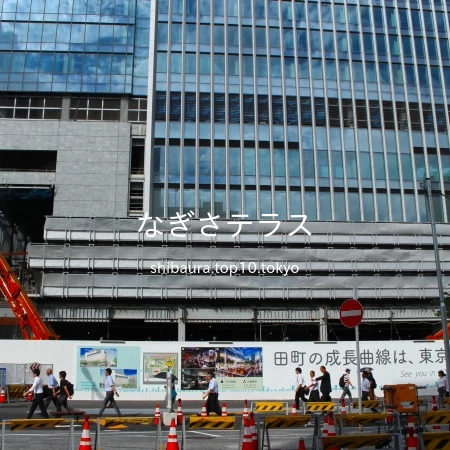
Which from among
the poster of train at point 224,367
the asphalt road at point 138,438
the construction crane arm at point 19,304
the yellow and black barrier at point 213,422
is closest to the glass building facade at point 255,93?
the construction crane arm at point 19,304

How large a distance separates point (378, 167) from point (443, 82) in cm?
994

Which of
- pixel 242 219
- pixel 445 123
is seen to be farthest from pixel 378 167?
pixel 242 219

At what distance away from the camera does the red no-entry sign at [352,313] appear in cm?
1384

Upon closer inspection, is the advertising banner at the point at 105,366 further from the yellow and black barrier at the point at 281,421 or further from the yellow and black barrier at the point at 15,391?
the yellow and black barrier at the point at 281,421

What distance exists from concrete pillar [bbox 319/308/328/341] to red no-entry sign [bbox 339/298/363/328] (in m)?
30.0

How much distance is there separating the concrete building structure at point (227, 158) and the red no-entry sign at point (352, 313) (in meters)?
29.5

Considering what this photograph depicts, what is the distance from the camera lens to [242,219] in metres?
45.2

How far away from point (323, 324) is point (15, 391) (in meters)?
22.6

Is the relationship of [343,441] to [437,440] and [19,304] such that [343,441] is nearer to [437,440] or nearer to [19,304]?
[437,440]

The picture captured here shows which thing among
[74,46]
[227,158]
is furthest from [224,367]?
[74,46]

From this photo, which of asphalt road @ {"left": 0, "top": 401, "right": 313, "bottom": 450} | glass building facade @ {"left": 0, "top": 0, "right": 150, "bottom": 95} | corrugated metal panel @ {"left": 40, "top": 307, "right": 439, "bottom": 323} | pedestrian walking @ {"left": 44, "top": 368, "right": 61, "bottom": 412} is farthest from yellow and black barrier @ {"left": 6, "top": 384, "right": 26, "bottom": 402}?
glass building facade @ {"left": 0, "top": 0, "right": 150, "bottom": 95}

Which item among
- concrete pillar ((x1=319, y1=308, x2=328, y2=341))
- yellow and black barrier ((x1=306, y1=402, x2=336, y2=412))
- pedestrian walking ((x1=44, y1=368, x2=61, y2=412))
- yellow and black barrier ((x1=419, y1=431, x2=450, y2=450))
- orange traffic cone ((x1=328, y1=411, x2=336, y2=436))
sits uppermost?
concrete pillar ((x1=319, y1=308, x2=328, y2=341))

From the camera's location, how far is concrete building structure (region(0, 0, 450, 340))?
43875mm

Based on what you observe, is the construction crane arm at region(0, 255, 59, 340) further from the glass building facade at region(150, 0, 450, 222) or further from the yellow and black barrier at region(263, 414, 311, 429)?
the yellow and black barrier at region(263, 414, 311, 429)
